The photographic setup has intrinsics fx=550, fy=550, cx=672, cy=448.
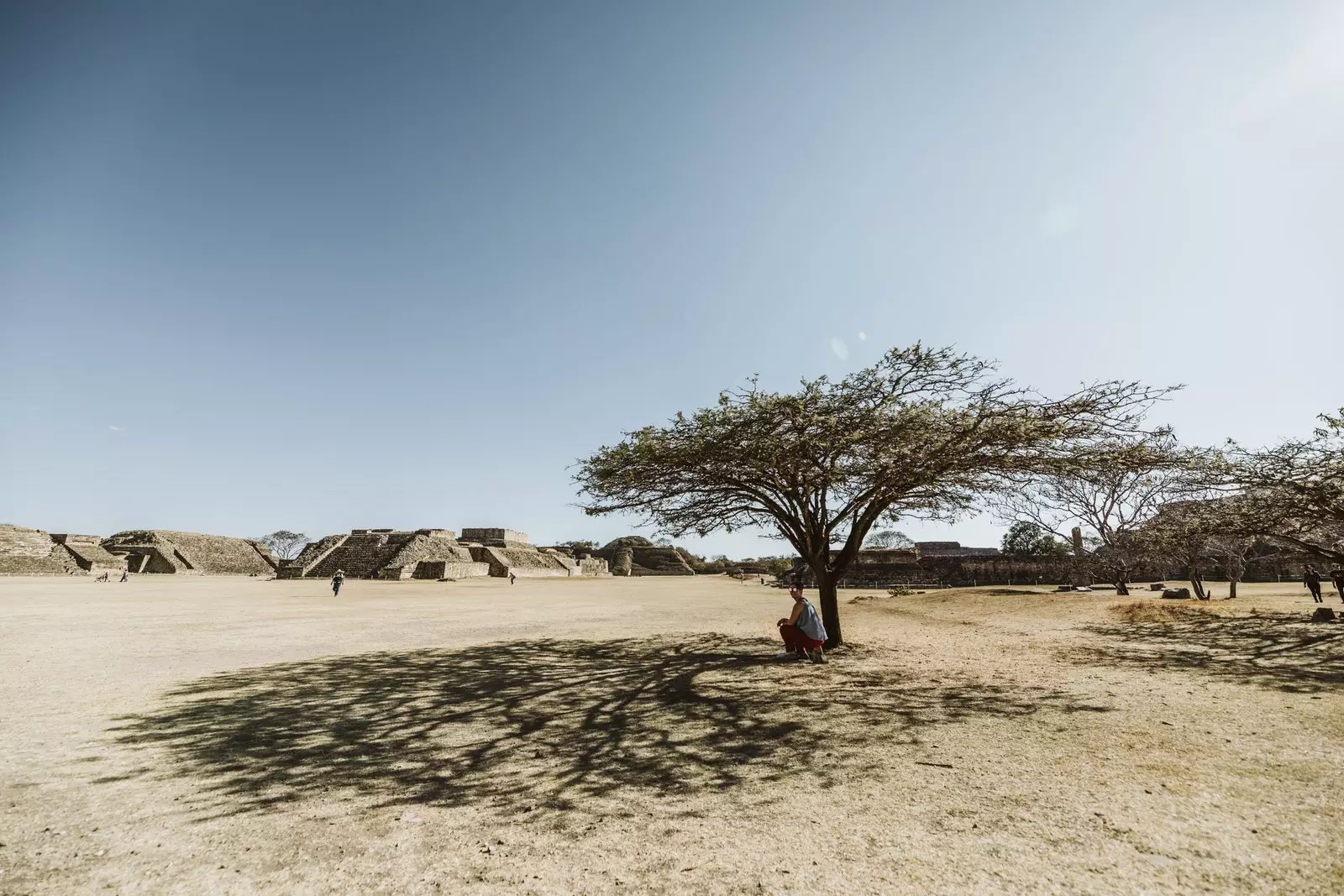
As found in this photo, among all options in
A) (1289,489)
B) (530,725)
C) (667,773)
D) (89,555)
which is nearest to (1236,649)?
(1289,489)

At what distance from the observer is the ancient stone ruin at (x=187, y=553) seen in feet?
196

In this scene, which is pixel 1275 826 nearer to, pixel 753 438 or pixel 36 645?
pixel 753 438

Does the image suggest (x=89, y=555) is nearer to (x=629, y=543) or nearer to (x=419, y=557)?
(x=419, y=557)

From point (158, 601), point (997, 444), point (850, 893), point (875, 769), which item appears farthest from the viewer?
point (158, 601)

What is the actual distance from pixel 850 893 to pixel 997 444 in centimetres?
902

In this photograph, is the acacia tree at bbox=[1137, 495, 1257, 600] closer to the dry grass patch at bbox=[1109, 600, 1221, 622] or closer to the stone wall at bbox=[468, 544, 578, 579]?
the dry grass patch at bbox=[1109, 600, 1221, 622]

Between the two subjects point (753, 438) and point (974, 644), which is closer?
point (753, 438)

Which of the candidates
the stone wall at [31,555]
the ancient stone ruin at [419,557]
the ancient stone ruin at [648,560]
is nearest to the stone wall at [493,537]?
the ancient stone ruin at [419,557]

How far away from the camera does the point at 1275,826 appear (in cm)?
398

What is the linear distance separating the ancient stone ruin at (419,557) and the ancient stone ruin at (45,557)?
15.1 metres

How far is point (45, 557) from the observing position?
1937 inches

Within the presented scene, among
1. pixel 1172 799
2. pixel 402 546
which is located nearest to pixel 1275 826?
pixel 1172 799

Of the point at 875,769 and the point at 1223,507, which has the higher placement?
the point at 1223,507

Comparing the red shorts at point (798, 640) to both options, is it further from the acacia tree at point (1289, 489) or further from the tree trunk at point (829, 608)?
the acacia tree at point (1289, 489)
